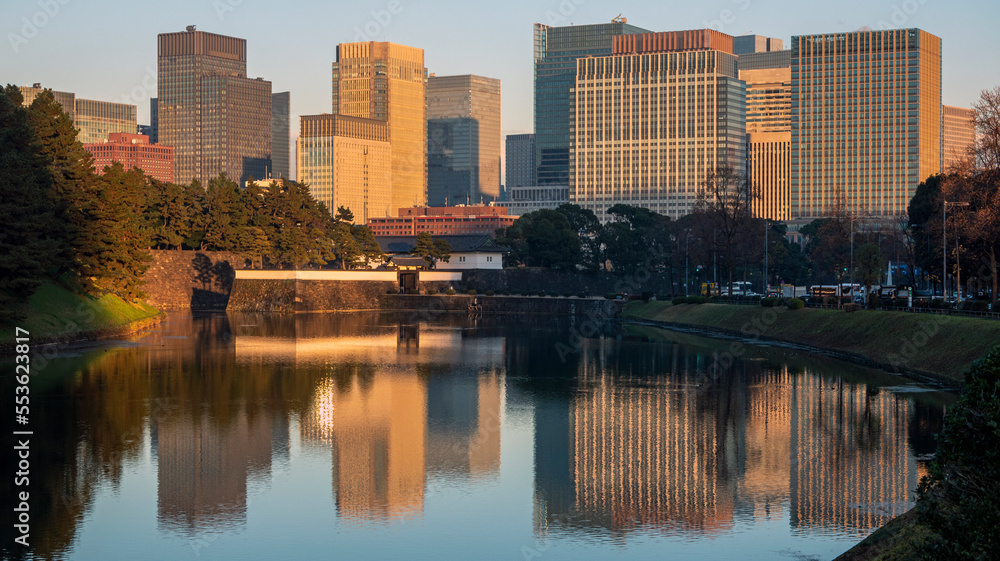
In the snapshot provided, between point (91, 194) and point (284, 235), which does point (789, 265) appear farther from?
point (91, 194)

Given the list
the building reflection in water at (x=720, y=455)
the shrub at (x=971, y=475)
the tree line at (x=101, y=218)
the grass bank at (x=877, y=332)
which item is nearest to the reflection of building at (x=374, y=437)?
the building reflection in water at (x=720, y=455)

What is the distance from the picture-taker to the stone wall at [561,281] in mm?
127000

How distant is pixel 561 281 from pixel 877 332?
77750mm

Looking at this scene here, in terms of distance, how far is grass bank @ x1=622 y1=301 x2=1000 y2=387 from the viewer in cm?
4616

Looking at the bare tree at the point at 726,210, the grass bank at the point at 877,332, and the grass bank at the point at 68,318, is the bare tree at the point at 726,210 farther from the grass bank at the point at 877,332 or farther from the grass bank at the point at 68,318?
the grass bank at the point at 68,318

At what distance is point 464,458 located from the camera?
2925 cm

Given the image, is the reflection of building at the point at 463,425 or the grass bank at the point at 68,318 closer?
the reflection of building at the point at 463,425

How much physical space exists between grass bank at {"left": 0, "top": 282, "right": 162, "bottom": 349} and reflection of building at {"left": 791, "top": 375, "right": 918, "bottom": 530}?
141 ft

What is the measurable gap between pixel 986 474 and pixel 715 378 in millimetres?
35732

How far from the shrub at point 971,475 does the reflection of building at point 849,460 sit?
8.44m

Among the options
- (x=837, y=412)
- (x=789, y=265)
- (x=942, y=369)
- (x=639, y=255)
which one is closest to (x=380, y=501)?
(x=837, y=412)

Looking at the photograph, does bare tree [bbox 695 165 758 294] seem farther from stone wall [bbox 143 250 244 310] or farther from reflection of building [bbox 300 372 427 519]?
stone wall [bbox 143 250 244 310]

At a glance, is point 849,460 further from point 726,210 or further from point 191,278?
point 191,278

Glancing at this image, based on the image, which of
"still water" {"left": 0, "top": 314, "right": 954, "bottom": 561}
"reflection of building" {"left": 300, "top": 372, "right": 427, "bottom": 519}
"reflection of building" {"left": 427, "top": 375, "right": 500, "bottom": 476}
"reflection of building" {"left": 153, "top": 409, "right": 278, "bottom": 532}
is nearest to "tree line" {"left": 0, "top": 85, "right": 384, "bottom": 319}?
"still water" {"left": 0, "top": 314, "right": 954, "bottom": 561}
